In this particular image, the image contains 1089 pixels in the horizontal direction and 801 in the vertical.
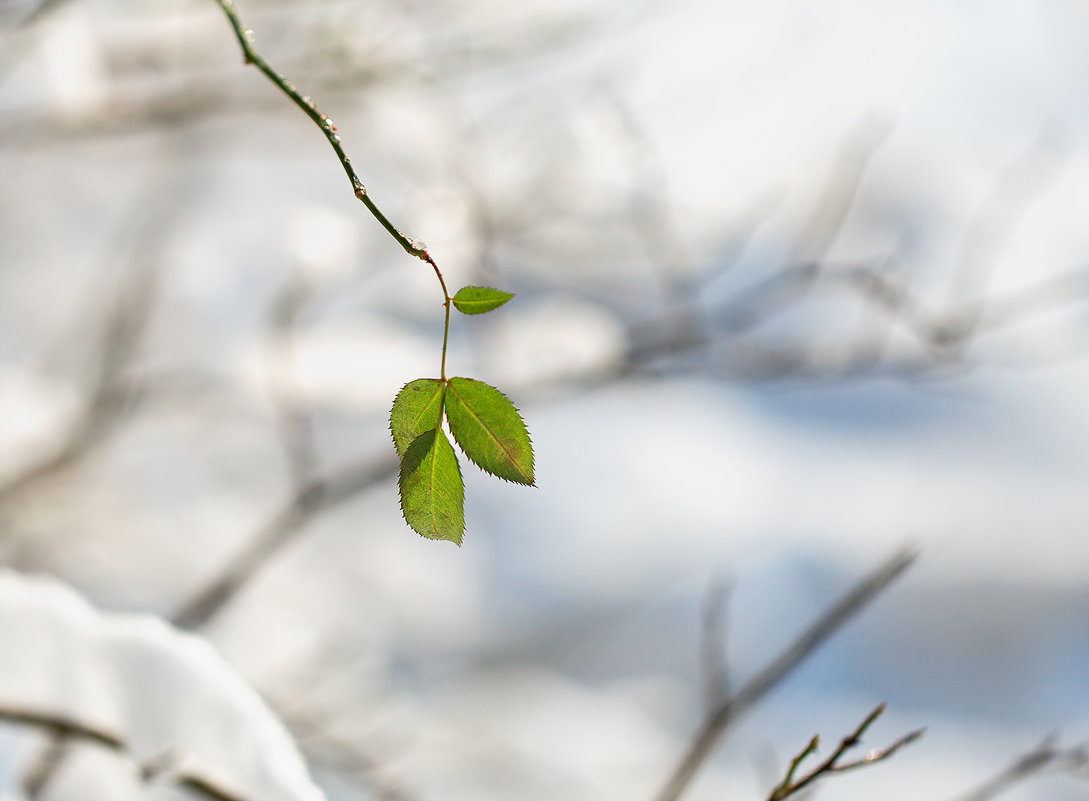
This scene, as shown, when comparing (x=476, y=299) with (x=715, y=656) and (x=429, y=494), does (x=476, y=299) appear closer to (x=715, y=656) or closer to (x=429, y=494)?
(x=429, y=494)

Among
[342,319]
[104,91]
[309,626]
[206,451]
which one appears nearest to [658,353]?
[342,319]

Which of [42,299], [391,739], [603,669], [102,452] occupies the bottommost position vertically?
[391,739]

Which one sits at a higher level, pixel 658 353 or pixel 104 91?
pixel 104 91

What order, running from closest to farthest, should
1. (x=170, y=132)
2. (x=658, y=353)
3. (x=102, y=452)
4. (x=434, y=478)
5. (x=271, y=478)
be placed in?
(x=434, y=478) → (x=658, y=353) → (x=102, y=452) → (x=170, y=132) → (x=271, y=478)

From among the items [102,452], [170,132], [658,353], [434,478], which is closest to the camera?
[434,478]

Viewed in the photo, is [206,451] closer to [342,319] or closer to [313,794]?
[342,319]

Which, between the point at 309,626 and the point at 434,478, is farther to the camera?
the point at 309,626

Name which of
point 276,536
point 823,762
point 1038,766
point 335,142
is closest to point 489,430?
point 335,142
